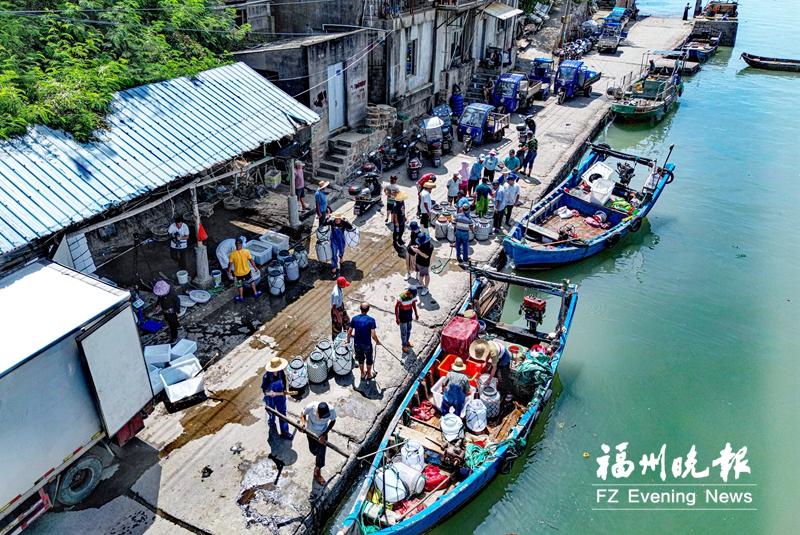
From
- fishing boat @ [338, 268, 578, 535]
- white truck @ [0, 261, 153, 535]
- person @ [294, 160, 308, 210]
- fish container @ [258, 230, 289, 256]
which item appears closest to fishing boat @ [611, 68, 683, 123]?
person @ [294, 160, 308, 210]

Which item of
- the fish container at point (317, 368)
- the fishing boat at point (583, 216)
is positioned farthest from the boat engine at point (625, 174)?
the fish container at point (317, 368)

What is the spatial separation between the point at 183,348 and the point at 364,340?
372 centimetres

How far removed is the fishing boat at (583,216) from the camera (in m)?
17.5

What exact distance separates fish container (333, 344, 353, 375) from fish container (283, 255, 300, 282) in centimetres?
354

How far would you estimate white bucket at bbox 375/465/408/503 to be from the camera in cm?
960

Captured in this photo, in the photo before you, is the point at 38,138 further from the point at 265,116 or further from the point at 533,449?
the point at 533,449

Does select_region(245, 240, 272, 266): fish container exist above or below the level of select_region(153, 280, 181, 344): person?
below

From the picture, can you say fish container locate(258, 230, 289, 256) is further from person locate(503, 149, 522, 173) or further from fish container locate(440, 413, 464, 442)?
person locate(503, 149, 522, 173)

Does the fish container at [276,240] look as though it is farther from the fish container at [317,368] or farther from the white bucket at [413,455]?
the white bucket at [413,455]

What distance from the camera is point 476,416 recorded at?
10.9 m

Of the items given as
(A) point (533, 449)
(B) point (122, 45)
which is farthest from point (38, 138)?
(A) point (533, 449)

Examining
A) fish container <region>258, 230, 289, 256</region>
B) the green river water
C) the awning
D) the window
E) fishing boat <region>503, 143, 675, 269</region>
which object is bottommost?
the green river water

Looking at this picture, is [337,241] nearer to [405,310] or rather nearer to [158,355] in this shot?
[405,310]

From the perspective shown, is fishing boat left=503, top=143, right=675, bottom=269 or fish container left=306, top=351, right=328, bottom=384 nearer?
fish container left=306, top=351, right=328, bottom=384
